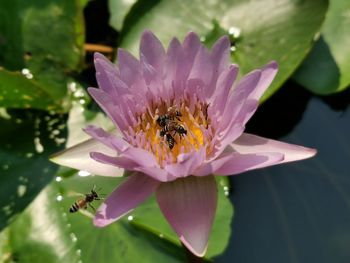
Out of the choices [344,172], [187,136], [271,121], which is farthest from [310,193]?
[187,136]

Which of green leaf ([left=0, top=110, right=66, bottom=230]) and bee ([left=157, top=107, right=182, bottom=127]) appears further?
green leaf ([left=0, top=110, right=66, bottom=230])

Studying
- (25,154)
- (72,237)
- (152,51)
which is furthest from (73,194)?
(152,51)

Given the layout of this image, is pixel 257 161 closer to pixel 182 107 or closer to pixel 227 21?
pixel 182 107

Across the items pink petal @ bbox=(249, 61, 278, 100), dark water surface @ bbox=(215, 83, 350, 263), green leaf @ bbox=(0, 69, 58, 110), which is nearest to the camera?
pink petal @ bbox=(249, 61, 278, 100)

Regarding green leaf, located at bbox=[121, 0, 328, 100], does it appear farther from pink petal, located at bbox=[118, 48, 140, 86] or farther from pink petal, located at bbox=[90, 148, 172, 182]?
pink petal, located at bbox=[90, 148, 172, 182]

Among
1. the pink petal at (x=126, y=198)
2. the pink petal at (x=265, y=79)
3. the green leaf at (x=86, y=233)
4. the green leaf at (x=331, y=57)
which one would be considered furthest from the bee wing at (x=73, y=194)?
the green leaf at (x=331, y=57)

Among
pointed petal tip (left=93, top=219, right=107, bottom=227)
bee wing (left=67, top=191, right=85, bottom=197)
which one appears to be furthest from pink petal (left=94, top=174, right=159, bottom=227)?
bee wing (left=67, top=191, right=85, bottom=197)

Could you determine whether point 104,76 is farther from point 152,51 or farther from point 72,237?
point 72,237
